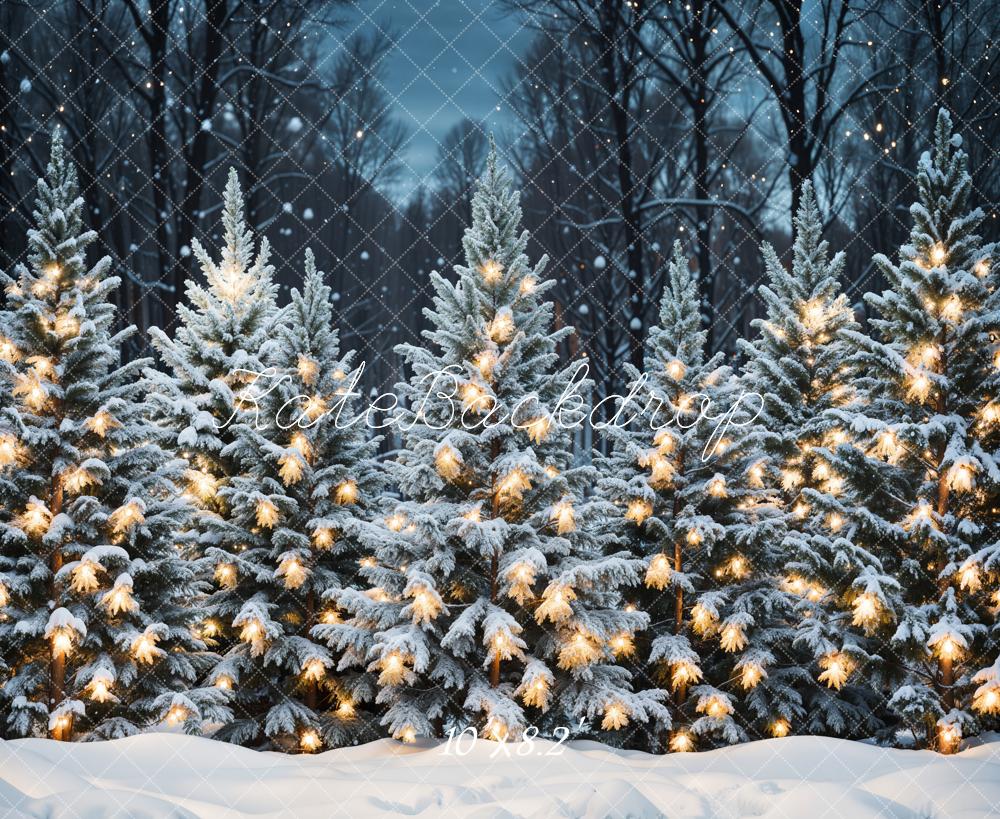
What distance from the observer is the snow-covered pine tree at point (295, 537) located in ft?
30.4

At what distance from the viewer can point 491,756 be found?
7805mm

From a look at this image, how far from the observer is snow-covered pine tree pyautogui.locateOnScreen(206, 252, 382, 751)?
927cm

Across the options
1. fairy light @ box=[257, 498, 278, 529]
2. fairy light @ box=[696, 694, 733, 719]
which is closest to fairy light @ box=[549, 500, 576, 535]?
fairy light @ box=[696, 694, 733, 719]

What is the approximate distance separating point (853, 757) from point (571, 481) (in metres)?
4.06

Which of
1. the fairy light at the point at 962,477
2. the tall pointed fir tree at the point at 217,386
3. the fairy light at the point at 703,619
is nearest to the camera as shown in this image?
the fairy light at the point at 962,477

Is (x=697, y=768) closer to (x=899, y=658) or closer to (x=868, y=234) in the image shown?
(x=899, y=658)

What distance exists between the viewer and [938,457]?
8.95 meters

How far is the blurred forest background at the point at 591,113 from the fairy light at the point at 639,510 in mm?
5916

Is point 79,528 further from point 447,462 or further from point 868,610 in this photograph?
point 868,610

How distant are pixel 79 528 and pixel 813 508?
868 cm

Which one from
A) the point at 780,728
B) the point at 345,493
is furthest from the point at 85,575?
the point at 780,728

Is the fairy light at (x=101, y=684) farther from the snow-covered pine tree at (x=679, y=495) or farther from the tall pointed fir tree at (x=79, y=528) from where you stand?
the snow-covered pine tree at (x=679, y=495)

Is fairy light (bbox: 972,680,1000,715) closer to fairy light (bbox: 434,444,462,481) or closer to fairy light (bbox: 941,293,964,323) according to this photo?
fairy light (bbox: 941,293,964,323)

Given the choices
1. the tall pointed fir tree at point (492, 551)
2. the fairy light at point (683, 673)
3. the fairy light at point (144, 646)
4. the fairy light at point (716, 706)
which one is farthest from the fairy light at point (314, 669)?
the fairy light at point (716, 706)
